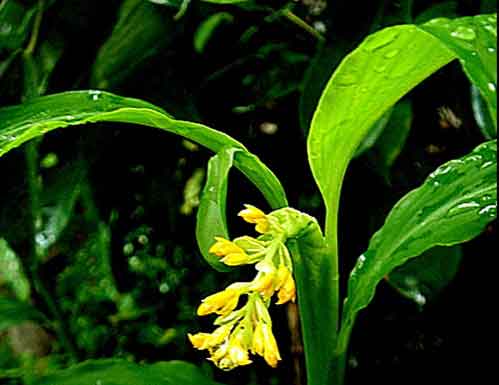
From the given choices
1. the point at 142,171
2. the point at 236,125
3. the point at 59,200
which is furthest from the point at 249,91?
the point at 59,200

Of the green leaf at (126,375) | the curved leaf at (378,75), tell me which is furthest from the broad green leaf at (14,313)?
the curved leaf at (378,75)

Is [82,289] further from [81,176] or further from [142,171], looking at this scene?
[81,176]

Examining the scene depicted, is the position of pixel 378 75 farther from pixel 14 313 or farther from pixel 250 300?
pixel 14 313

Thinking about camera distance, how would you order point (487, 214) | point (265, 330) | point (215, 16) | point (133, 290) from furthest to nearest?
1. point (133, 290)
2. point (215, 16)
3. point (487, 214)
4. point (265, 330)

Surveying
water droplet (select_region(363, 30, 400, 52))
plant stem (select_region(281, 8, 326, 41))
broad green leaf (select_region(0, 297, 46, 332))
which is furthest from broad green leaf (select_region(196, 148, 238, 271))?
broad green leaf (select_region(0, 297, 46, 332))

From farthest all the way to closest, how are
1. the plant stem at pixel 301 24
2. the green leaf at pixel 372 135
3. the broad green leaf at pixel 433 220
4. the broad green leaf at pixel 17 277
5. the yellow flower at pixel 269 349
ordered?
the broad green leaf at pixel 17 277 < the plant stem at pixel 301 24 < the green leaf at pixel 372 135 < the broad green leaf at pixel 433 220 < the yellow flower at pixel 269 349

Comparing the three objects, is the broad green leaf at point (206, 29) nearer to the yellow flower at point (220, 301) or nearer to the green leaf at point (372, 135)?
the green leaf at point (372, 135)

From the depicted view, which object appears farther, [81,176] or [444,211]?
[81,176]
